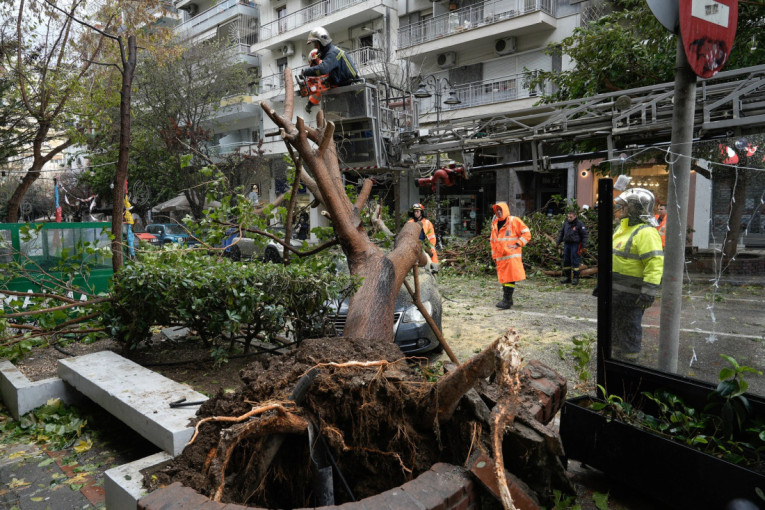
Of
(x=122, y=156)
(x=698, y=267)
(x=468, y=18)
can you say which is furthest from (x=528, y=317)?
(x=468, y=18)

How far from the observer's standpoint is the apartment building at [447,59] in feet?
66.4

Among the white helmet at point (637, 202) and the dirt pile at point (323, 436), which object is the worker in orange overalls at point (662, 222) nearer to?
the white helmet at point (637, 202)

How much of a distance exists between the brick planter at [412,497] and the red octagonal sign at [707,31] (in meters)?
3.02

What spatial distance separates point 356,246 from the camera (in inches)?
177

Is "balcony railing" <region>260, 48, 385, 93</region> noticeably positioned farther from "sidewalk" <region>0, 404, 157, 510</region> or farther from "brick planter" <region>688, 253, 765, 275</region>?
"brick planter" <region>688, 253, 765, 275</region>

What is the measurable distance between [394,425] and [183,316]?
2.80m

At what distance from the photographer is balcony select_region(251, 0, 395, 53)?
25202mm

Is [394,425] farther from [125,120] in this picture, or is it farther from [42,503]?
[125,120]

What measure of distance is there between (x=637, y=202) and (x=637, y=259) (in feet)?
1.25

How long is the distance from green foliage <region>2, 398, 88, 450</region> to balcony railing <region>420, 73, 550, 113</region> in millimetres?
19036

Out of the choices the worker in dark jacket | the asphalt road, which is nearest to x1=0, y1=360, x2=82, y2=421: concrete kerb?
the asphalt road

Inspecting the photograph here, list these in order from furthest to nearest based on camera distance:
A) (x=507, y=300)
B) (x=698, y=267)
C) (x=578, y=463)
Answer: (x=507, y=300)
(x=578, y=463)
(x=698, y=267)

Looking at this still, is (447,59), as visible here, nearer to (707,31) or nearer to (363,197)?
(363,197)

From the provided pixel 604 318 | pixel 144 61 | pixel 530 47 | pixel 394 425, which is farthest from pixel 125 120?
pixel 144 61
